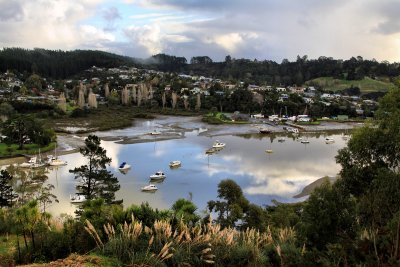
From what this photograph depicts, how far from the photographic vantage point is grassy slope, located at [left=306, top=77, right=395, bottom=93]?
10500 cm

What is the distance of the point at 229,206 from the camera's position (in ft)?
45.9

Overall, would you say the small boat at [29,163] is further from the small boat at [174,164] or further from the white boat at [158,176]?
the small boat at [174,164]

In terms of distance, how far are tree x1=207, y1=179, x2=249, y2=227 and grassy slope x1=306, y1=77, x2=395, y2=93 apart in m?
97.1

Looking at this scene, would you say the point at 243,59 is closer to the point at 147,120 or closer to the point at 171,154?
the point at 147,120

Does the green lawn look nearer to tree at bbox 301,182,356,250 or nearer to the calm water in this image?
the calm water

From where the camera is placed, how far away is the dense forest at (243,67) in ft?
367

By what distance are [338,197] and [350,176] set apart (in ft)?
7.65

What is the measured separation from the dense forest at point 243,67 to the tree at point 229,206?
4019 inches

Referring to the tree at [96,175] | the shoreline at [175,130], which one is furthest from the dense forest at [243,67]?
the tree at [96,175]

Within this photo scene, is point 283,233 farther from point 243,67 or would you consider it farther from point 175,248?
point 243,67

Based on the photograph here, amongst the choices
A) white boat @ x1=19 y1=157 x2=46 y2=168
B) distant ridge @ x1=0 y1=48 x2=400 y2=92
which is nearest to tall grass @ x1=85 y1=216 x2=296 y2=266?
white boat @ x1=19 y1=157 x2=46 y2=168

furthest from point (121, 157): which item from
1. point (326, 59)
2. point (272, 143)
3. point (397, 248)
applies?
point (326, 59)

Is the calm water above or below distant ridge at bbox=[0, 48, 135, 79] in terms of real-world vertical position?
below

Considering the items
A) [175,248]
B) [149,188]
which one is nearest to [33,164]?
[149,188]
